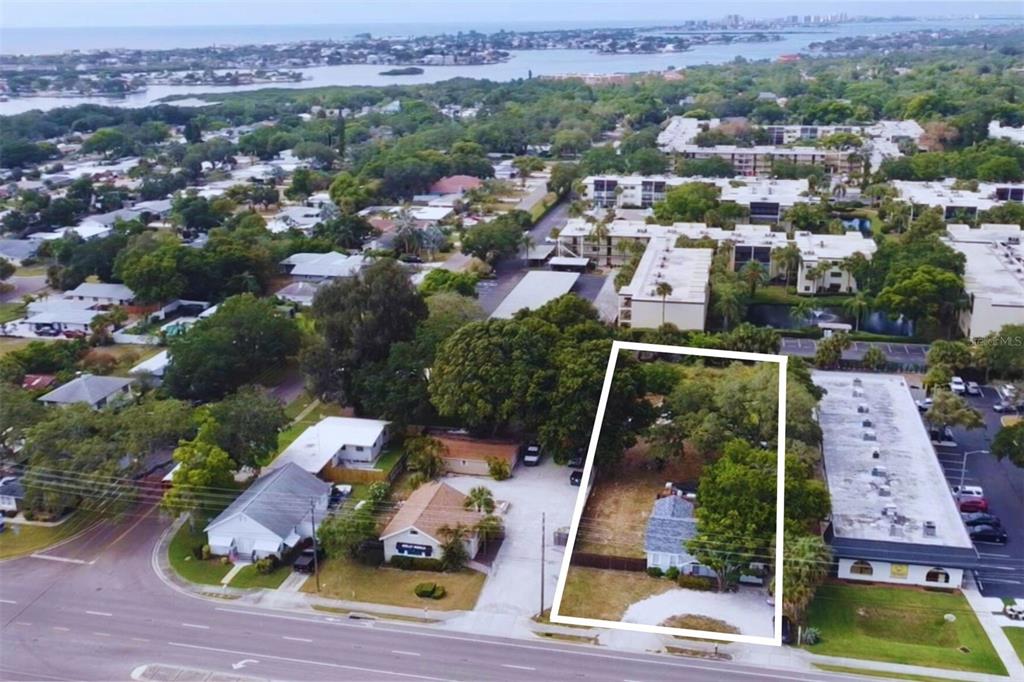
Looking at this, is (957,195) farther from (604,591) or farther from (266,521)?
(266,521)

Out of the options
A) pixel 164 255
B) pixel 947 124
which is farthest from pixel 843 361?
pixel 947 124

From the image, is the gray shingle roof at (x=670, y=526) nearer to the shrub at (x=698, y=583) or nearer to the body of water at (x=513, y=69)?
the shrub at (x=698, y=583)

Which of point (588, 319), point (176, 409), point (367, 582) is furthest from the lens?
point (588, 319)

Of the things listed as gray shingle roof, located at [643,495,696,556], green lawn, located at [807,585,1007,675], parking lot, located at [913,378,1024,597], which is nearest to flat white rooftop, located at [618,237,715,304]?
parking lot, located at [913,378,1024,597]

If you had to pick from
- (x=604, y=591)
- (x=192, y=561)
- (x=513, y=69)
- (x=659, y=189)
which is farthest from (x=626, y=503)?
(x=513, y=69)

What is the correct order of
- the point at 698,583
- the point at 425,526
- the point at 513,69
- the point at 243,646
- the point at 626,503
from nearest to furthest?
1. the point at 243,646
2. the point at 698,583
3. the point at 425,526
4. the point at 626,503
5. the point at 513,69

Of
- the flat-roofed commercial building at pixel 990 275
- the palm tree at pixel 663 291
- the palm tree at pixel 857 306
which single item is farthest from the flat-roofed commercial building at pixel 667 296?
the flat-roofed commercial building at pixel 990 275

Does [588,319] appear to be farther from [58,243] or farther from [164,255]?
[58,243]
